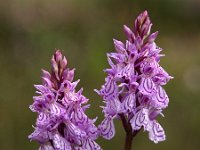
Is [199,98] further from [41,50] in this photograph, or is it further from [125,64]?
[125,64]

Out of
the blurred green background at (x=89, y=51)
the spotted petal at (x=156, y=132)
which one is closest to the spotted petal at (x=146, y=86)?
the spotted petal at (x=156, y=132)

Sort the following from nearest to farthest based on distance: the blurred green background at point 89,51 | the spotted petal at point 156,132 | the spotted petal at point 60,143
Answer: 1. the spotted petal at point 60,143
2. the spotted petal at point 156,132
3. the blurred green background at point 89,51

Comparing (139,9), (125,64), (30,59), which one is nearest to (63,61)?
(125,64)

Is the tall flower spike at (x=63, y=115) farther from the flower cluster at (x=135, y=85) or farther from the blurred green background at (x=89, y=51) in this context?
the blurred green background at (x=89, y=51)

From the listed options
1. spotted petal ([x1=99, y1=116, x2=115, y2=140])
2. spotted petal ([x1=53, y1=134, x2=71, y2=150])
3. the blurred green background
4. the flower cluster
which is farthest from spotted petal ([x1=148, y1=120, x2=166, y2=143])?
the blurred green background

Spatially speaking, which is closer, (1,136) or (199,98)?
(1,136)
